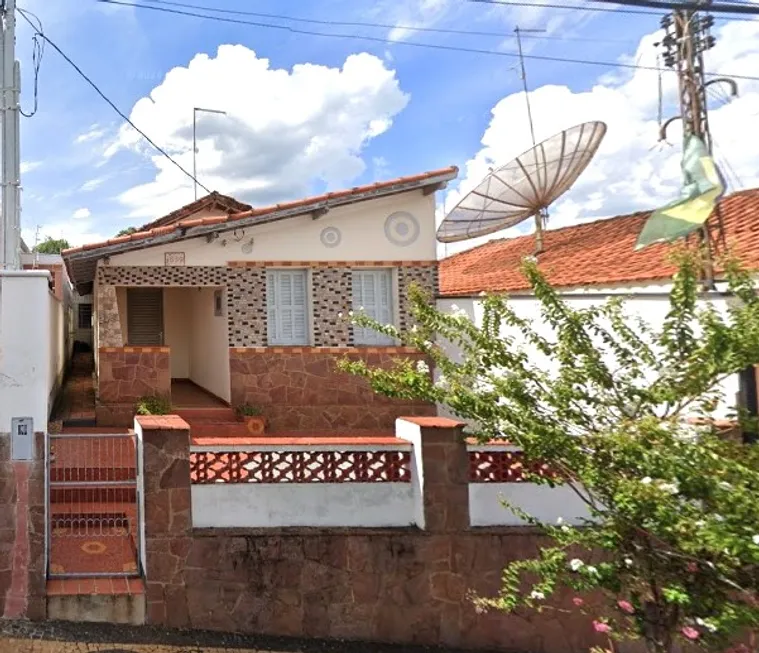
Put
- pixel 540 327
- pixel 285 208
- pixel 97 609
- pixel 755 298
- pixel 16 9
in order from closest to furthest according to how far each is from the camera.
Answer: pixel 755 298 → pixel 97 609 → pixel 16 9 → pixel 540 327 → pixel 285 208

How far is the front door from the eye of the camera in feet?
44.8

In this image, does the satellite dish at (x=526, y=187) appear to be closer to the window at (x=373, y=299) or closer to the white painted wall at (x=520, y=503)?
the window at (x=373, y=299)

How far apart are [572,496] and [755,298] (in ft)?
9.63

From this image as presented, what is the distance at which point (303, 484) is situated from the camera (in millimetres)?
6066

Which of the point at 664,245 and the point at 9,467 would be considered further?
the point at 664,245

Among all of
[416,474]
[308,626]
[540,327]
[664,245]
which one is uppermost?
[664,245]

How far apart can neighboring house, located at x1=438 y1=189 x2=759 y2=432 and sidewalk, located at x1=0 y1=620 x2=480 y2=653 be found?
10.9 feet

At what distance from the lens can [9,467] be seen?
570cm

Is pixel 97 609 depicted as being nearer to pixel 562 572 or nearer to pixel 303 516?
pixel 303 516

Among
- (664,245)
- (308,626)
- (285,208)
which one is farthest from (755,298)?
(285,208)

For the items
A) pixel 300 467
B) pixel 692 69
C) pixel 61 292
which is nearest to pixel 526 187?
pixel 692 69

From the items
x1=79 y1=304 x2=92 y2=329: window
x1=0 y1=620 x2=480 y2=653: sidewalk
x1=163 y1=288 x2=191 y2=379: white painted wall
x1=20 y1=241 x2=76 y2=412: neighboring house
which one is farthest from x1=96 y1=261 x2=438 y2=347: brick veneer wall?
x1=79 y1=304 x2=92 y2=329: window

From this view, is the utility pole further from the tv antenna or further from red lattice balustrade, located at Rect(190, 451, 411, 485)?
the tv antenna

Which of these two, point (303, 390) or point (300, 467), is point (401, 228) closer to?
point (303, 390)
